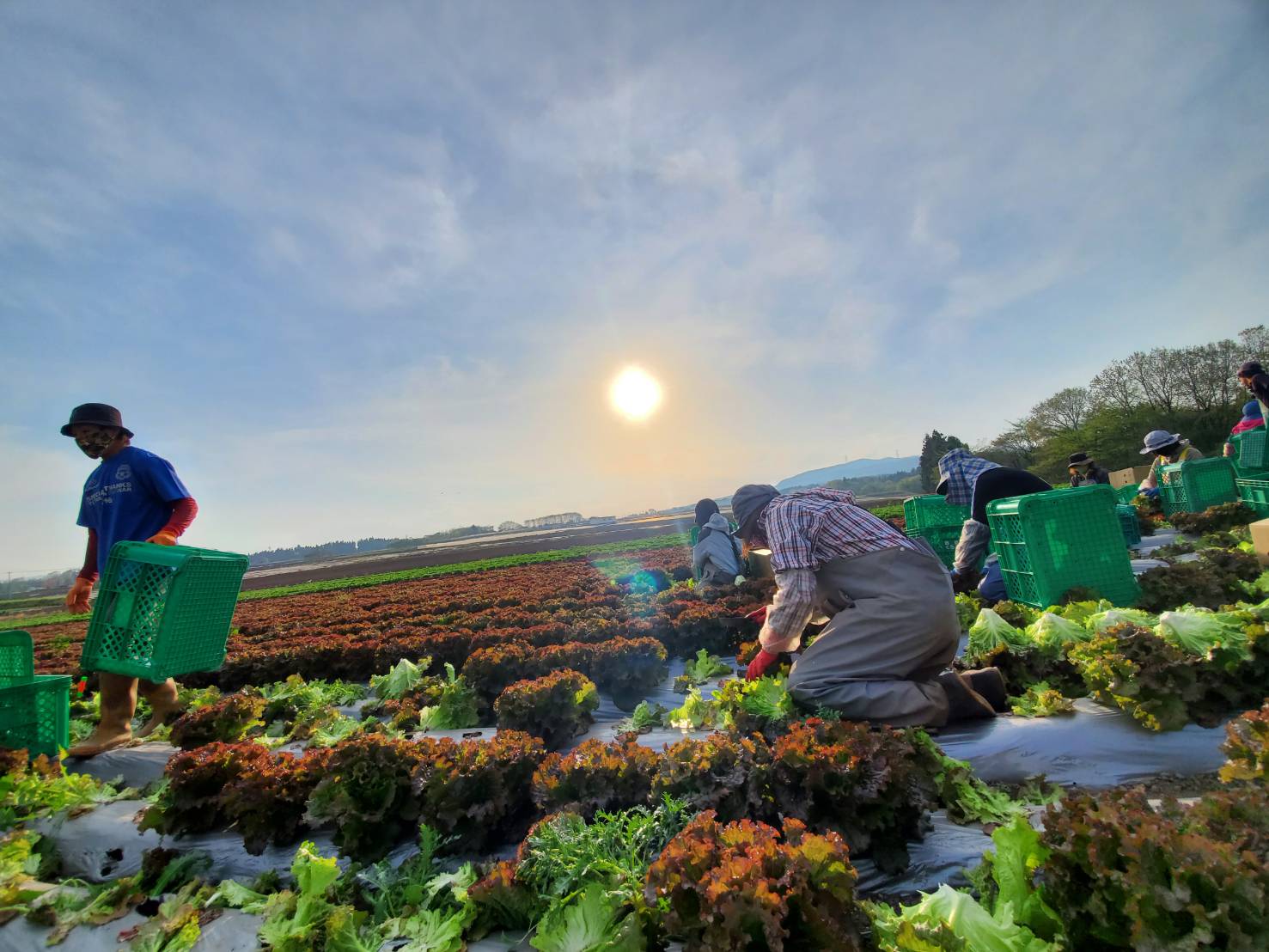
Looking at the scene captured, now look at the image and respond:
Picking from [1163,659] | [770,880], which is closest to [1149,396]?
[1163,659]

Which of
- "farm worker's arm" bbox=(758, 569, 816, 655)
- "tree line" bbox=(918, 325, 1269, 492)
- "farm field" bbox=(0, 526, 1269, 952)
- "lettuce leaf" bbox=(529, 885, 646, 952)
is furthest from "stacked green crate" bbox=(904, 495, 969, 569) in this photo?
"tree line" bbox=(918, 325, 1269, 492)

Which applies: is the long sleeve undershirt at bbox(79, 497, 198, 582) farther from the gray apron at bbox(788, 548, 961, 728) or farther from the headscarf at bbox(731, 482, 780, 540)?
the gray apron at bbox(788, 548, 961, 728)

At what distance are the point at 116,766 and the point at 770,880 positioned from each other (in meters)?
4.88

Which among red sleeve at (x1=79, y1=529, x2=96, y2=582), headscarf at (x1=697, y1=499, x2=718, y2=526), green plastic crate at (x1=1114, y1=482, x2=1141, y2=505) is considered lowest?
green plastic crate at (x1=1114, y1=482, x2=1141, y2=505)

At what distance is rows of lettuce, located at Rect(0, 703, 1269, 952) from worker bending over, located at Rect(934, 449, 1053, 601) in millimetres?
4173

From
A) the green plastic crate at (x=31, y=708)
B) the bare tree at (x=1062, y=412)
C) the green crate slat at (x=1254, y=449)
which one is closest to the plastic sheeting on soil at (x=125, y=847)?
the green plastic crate at (x=31, y=708)

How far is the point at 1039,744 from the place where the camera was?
327cm

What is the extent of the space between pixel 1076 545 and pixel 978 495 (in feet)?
4.33

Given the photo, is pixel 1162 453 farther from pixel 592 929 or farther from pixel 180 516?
pixel 180 516

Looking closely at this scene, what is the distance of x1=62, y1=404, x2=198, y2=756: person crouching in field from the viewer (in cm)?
458

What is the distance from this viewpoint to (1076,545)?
524 cm

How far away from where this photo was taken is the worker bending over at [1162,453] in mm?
10273

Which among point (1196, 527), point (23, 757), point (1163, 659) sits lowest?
point (1196, 527)

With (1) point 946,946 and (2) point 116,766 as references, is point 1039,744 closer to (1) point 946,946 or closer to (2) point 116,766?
(1) point 946,946
